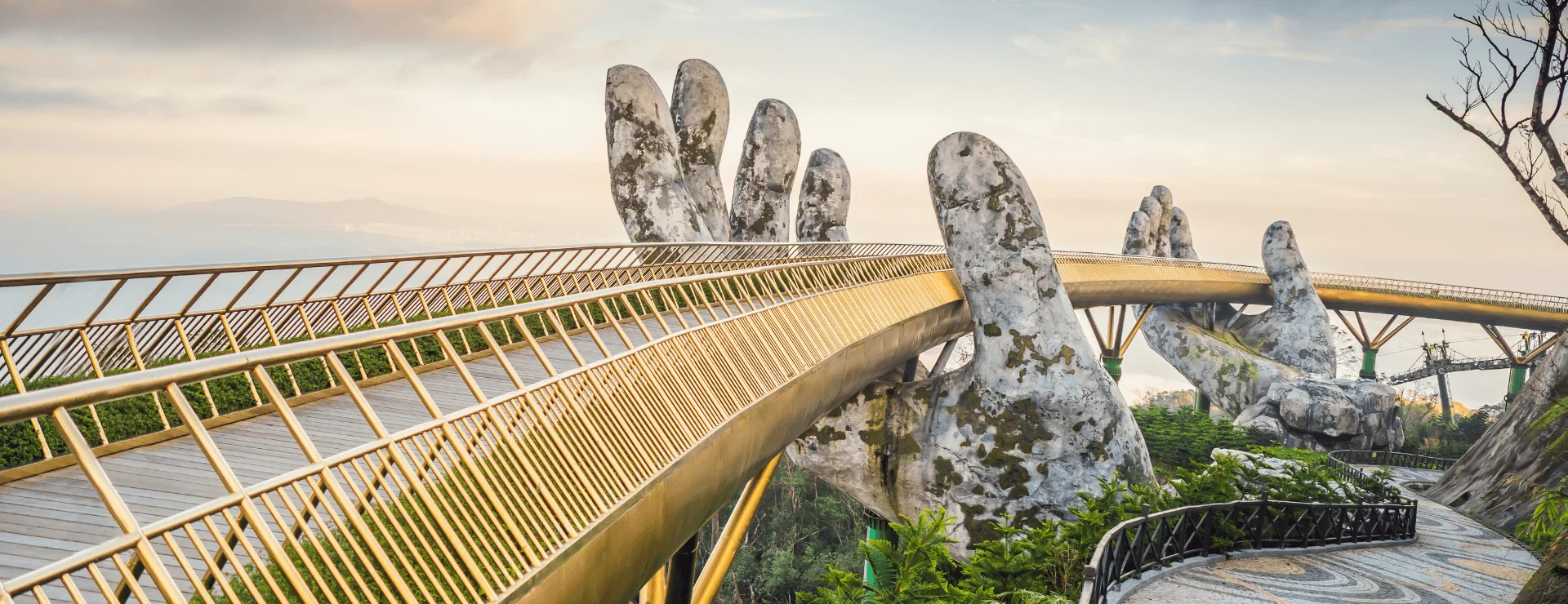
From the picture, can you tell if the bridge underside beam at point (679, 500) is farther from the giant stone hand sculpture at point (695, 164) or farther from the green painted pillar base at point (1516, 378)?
the green painted pillar base at point (1516, 378)

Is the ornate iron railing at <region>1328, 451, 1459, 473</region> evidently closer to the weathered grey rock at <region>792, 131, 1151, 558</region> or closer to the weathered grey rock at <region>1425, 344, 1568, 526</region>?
the weathered grey rock at <region>1425, 344, 1568, 526</region>

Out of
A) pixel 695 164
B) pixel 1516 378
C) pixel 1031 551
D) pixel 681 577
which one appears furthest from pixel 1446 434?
pixel 681 577

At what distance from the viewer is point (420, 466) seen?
4.66 meters

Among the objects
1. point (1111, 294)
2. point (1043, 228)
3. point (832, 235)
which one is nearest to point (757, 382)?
point (1043, 228)

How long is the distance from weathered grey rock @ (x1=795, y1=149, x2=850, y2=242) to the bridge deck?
671 inches

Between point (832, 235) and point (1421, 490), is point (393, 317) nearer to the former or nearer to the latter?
point (832, 235)

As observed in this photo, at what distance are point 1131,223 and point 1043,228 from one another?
81.3 ft

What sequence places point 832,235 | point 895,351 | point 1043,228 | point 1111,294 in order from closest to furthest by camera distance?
point 895,351
point 1043,228
point 832,235
point 1111,294

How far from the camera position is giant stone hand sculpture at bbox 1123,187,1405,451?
27688 mm

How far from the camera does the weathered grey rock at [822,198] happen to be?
25953 millimetres

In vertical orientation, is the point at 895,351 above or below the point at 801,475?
above

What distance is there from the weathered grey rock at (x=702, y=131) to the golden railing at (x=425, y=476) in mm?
13560

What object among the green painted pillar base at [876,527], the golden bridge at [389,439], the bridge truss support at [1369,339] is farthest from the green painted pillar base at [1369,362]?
the golden bridge at [389,439]

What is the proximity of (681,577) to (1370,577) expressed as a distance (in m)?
8.19
